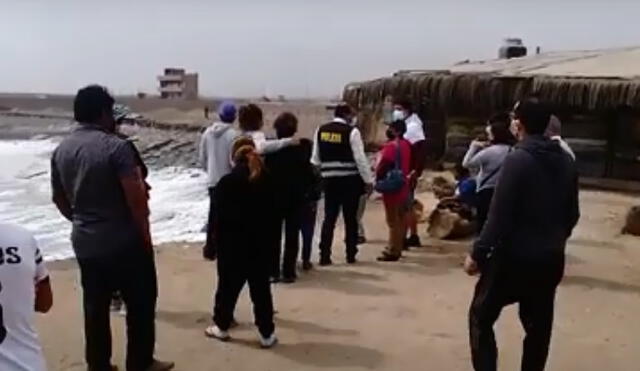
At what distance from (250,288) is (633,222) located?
7.01 meters

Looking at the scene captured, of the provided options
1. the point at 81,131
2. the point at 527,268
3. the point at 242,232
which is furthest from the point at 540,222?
the point at 81,131

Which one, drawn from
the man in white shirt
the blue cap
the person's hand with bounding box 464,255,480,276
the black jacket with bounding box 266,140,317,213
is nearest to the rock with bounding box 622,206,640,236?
the black jacket with bounding box 266,140,317,213

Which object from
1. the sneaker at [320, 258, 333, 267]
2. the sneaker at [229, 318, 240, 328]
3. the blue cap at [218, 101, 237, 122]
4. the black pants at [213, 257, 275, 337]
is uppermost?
the blue cap at [218, 101, 237, 122]

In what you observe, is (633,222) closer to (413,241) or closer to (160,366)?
(413,241)

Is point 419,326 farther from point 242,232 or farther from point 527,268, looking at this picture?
point 527,268

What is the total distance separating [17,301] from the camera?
2.76 m

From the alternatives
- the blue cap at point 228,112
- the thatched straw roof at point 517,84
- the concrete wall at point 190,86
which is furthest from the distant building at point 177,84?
the blue cap at point 228,112

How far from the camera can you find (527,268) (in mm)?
4516

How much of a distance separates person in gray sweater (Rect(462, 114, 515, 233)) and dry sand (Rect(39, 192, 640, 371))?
88cm

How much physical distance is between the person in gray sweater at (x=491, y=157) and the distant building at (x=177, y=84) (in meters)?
105

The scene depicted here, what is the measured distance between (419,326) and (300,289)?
1.53 metres

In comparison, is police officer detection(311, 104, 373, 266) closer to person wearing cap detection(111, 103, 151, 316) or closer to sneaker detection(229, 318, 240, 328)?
sneaker detection(229, 318, 240, 328)

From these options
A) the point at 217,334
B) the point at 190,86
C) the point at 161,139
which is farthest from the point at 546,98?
the point at 190,86

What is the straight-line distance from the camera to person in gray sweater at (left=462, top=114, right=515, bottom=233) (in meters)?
7.74
